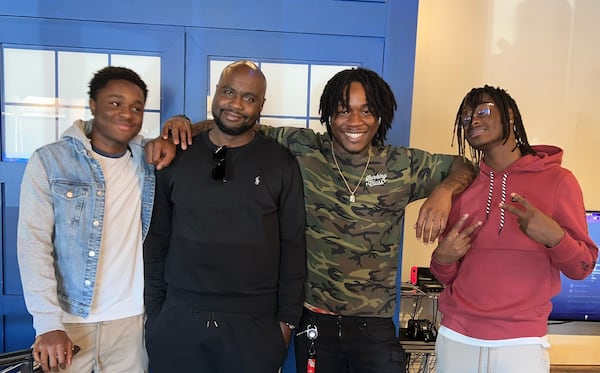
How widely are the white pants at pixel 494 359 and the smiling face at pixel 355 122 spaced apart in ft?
2.47

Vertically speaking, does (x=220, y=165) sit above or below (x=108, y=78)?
below

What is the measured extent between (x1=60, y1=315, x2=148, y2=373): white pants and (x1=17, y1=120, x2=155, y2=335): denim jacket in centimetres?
7

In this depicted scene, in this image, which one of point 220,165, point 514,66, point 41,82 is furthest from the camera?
point 514,66

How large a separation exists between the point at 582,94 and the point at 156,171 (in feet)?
8.37

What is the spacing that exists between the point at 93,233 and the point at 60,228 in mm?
108

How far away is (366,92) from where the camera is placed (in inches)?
66.1

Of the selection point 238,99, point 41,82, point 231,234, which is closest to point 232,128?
point 238,99

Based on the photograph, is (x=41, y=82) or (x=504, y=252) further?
(x=41, y=82)

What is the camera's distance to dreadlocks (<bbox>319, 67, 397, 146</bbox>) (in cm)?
168

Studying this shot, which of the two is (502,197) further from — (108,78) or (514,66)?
(514,66)

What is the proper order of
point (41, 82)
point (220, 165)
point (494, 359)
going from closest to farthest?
1. point (494, 359)
2. point (220, 165)
3. point (41, 82)

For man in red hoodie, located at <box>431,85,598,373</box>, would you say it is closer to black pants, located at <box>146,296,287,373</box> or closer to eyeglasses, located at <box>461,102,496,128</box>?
eyeglasses, located at <box>461,102,496,128</box>

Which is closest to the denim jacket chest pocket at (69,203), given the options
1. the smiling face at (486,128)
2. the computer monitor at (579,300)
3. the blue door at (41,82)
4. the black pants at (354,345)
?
the blue door at (41,82)

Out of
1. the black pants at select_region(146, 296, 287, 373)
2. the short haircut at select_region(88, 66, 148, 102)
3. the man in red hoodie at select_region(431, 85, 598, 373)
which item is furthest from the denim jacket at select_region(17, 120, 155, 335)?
the man in red hoodie at select_region(431, 85, 598, 373)
